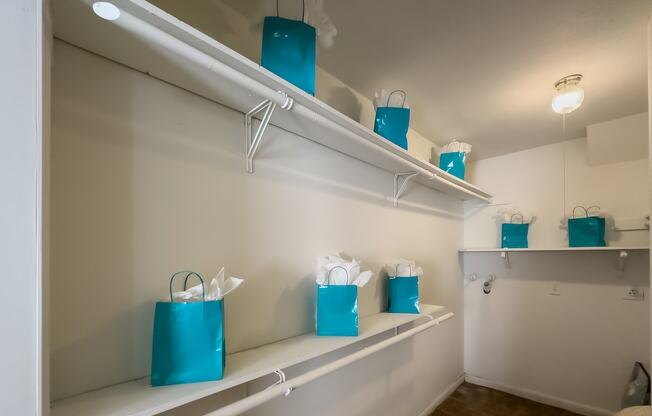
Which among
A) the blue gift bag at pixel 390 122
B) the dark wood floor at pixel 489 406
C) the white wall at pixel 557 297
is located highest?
the blue gift bag at pixel 390 122

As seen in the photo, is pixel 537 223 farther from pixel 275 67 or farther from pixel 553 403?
pixel 275 67

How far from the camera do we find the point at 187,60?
721mm

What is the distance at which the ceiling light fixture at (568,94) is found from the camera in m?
1.52

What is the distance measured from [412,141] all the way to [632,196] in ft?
5.46

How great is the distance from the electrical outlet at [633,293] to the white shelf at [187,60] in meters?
2.42

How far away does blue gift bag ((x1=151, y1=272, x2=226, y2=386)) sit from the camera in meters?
0.71

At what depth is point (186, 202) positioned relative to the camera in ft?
2.98

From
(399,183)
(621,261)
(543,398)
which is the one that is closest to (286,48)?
(399,183)

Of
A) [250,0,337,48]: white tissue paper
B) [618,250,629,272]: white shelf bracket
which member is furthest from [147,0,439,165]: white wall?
[618,250,629,272]: white shelf bracket

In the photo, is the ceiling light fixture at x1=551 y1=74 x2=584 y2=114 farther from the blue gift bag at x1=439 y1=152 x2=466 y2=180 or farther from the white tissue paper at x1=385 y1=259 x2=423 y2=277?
the white tissue paper at x1=385 y1=259 x2=423 y2=277

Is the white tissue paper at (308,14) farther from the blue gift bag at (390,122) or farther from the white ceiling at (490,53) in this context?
the blue gift bag at (390,122)

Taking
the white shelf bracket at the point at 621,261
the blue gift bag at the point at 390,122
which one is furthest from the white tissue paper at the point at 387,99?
the white shelf bracket at the point at 621,261

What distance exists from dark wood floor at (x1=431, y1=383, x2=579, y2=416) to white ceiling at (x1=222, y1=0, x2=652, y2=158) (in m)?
2.21

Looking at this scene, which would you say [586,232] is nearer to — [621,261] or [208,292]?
[621,261]
